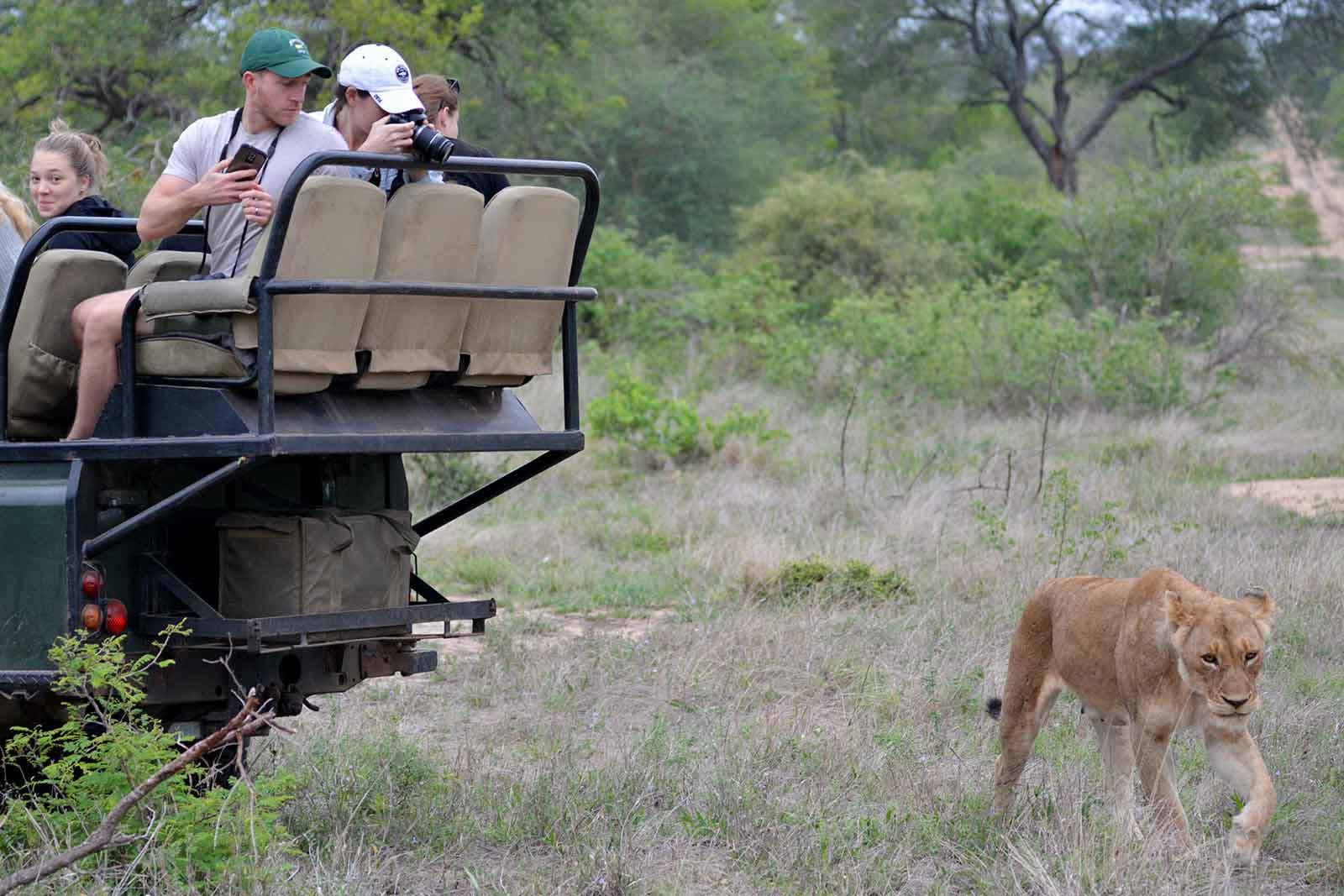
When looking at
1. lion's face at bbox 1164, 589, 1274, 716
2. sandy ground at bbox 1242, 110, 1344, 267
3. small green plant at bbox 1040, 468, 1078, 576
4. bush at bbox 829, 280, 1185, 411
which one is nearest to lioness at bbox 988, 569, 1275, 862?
lion's face at bbox 1164, 589, 1274, 716

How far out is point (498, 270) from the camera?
14.4 feet

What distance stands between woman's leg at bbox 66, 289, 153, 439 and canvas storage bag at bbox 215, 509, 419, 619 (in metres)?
0.43

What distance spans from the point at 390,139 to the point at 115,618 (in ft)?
4.65

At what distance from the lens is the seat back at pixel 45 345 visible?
4.30 metres

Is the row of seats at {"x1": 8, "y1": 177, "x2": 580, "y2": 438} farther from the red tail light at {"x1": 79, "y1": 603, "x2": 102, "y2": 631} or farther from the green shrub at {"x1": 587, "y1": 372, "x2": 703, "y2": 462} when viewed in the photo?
the green shrub at {"x1": 587, "y1": 372, "x2": 703, "y2": 462}

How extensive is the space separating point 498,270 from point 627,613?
379cm

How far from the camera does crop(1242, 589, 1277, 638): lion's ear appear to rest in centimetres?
440

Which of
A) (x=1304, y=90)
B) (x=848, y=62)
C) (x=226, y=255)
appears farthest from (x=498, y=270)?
(x=848, y=62)

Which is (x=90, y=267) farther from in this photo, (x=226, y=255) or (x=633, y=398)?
(x=633, y=398)

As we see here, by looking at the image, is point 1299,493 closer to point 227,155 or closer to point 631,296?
point 227,155

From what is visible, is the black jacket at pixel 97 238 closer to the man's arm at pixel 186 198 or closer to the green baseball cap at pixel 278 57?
the man's arm at pixel 186 198

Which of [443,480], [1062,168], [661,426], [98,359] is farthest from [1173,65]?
[98,359]

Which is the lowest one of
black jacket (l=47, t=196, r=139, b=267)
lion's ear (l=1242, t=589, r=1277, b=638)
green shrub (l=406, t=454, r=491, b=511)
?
green shrub (l=406, t=454, r=491, b=511)

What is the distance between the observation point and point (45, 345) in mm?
4309
